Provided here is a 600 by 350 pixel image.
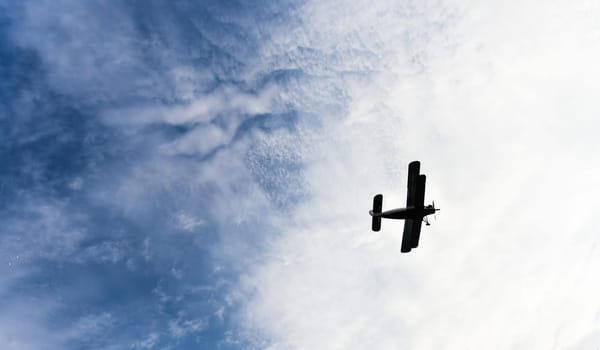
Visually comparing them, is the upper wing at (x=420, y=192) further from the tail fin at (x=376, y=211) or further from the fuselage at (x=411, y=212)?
the tail fin at (x=376, y=211)

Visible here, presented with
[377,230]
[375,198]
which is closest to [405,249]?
[377,230]

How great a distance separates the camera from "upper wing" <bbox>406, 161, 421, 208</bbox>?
33781mm

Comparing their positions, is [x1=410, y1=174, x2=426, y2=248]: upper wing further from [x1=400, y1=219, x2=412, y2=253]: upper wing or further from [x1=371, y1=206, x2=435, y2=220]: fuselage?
[x1=371, y1=206, x2=435, y2=220]: fuselage

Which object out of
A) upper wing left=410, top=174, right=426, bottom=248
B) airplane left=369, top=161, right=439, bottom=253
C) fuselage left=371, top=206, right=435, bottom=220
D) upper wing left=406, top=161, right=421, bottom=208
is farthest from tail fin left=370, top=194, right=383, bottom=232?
upper wing left=410, top=174, right=426, bottom=248

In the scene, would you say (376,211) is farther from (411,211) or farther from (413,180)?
(413,180)

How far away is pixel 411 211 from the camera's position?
35.5 metres

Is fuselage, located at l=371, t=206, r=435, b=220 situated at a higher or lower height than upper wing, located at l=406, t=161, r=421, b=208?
lower

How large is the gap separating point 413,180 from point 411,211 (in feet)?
10.9

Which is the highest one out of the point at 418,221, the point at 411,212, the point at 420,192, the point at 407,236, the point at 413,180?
the point at 413,180

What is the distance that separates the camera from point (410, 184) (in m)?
34.3

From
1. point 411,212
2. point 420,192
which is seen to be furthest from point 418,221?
point 420,192

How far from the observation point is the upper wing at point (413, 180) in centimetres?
3378

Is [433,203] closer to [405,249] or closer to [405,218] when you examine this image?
[405,218]

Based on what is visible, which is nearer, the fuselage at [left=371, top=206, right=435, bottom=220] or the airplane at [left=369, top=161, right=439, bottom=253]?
the airplane at [left=369, top=161, right=439, bottom=253]
